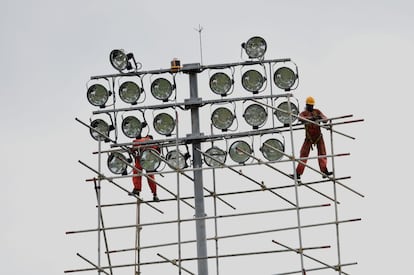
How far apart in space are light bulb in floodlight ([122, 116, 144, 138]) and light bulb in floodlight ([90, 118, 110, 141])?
49 cm

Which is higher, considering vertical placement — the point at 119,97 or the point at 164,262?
the point at 119,97

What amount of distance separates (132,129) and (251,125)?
2.74 metres

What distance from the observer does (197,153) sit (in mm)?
51562

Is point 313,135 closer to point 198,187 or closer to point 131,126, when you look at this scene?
point 198,187

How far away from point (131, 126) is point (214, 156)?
79.0 inches

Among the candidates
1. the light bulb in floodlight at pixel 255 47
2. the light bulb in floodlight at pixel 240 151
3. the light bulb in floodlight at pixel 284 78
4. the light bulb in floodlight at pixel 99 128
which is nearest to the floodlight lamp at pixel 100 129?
the light bulb in floodlight at pixel 99 128

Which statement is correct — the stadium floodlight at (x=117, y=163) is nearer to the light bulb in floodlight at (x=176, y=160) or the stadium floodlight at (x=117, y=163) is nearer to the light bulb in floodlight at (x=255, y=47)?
the light bulb in floodlight at (x=176, y=160)

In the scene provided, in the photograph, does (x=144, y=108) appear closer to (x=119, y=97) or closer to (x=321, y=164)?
(x=119, y=97)

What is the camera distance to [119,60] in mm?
51938

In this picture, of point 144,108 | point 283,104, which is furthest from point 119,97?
point 283,104

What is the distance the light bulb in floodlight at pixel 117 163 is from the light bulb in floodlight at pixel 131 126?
21.0 inches

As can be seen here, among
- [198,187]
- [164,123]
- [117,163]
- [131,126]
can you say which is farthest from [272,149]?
[117,163]

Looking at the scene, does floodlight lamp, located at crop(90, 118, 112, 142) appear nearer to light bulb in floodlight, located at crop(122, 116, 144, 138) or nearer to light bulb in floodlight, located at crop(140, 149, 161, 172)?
light bulb in floodlight, located at crop(122, 116, 144, 138)

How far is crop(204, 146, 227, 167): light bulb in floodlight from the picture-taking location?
51125 millimetres
